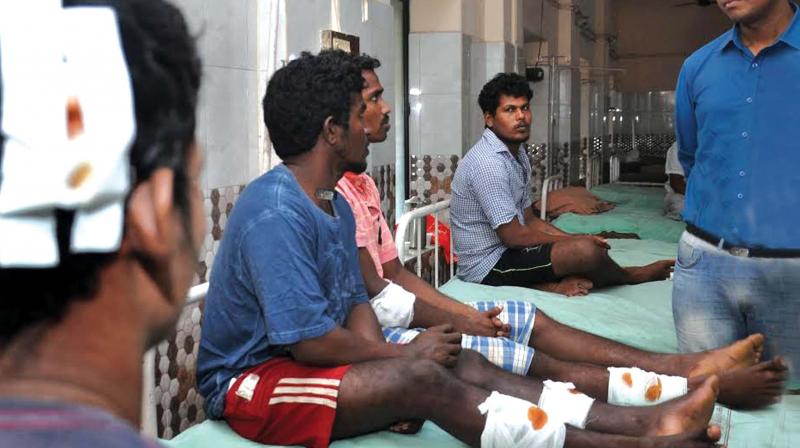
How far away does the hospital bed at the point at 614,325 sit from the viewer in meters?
2.15

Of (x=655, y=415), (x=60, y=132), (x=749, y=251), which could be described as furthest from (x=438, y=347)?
(x=60, y=132)

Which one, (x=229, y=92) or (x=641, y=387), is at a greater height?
(x=229, y=92)

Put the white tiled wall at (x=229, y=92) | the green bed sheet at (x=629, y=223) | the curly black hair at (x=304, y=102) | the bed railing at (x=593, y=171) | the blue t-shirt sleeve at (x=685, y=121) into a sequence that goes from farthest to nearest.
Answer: the bed railing at (x=593, y=171) → the green bed sheet at (x=629, y=223) → the white tiled wall at (x=229, y=92) → the blue t-shirt sleeve at (x=685, y=121) → the curly black hair at (x=304, y=102)

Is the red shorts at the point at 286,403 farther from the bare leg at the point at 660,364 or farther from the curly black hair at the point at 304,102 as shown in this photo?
the bare leg at the point at 660,364

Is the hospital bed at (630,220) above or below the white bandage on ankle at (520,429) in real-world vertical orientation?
above

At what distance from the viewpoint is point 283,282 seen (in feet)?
6.78

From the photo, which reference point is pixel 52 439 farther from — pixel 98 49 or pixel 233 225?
pixel 233 225

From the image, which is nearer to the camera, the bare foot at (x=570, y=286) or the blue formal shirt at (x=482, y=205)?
the bare foot at (x=570, y=286)

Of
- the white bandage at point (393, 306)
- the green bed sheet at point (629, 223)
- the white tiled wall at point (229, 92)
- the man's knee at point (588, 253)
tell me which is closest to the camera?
the white bandage at point (393, 306)

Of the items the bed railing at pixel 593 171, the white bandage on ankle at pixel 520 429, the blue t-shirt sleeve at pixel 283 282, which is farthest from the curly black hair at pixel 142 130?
the bed railing at pixel 593 171

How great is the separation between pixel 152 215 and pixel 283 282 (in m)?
1.30

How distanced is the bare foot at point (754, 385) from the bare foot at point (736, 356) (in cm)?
5

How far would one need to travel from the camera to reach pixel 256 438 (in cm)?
213

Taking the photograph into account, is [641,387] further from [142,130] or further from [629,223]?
[629,223]
